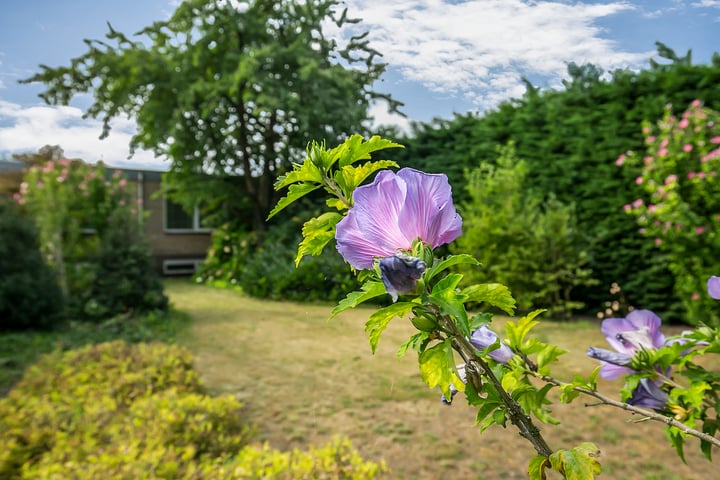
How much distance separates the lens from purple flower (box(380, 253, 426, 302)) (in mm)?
590

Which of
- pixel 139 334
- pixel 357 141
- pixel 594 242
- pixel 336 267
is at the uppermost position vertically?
pixel 357 141

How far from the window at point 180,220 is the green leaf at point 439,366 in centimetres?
1637

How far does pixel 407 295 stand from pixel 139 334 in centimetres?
657

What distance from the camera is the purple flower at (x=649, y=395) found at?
1.21 metres

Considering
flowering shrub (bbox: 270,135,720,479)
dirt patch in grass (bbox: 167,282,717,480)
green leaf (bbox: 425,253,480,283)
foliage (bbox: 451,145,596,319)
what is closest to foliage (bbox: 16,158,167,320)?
dirt patch in grass (bbox: 167,282,717,480)

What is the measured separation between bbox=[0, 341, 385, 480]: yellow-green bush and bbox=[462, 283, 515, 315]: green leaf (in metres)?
1.92

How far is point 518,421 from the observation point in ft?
2.28

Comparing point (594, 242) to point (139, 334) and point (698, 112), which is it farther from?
point (139, 334)

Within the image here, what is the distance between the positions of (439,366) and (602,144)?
806 cm

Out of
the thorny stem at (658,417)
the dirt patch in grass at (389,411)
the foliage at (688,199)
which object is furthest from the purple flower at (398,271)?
the foliage at (688,199)

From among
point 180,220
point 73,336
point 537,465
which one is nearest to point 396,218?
point 537,465

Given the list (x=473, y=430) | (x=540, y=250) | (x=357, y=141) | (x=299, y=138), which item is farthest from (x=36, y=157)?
(x=357, y=141)

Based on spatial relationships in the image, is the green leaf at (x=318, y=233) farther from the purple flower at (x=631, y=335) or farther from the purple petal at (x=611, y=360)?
the purple flower at (x=631, y=335)

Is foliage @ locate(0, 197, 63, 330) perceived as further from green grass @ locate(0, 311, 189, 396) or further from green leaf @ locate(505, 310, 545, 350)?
green leaf @ locate(505, 310, 545, 350)
